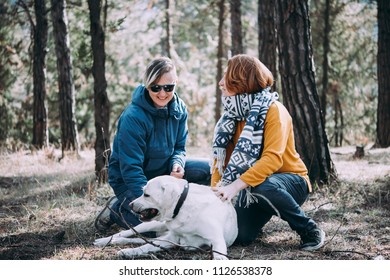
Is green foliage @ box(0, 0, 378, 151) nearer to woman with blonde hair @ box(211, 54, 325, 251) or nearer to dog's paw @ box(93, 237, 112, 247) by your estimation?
dog's paw @ box(93, 237, 112, 247)

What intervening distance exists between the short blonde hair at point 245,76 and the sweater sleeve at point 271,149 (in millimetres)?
239

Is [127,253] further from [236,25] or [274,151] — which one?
[236,25]

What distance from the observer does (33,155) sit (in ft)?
29.0

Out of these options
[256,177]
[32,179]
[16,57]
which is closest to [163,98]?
[256,177]

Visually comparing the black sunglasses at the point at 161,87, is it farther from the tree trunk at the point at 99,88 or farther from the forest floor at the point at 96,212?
the tree trunk at the point at 99,88

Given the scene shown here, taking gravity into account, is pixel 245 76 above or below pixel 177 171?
above

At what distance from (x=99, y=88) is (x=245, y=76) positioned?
3.28 meters

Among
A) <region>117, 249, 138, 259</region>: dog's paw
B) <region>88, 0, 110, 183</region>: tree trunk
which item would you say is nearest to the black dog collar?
<region>117, 249, 138, 259</region>: dog's paw

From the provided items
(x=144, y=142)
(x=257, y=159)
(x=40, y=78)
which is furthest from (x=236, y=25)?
(x=257, y=159)

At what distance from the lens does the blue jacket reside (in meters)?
4.39

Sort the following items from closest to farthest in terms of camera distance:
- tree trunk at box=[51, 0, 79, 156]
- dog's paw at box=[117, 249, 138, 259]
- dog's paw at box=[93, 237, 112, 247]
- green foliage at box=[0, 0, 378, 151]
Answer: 1. dog's paw at box=[117, 249, 138, 259]
2. dog's paw at box=[93, 237, 112, 247]
3. tree trunk at box=[51, 0, 79, 156]
4. green foliage at box=[0, 0, 378, 151]

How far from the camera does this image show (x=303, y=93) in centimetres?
593

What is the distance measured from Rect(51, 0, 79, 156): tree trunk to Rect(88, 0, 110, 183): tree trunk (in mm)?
3899

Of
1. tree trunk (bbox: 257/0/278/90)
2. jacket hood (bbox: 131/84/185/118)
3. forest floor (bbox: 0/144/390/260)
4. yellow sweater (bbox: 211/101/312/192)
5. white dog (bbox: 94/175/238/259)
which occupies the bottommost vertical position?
forest floor (bbox: 0/144/390/260)
